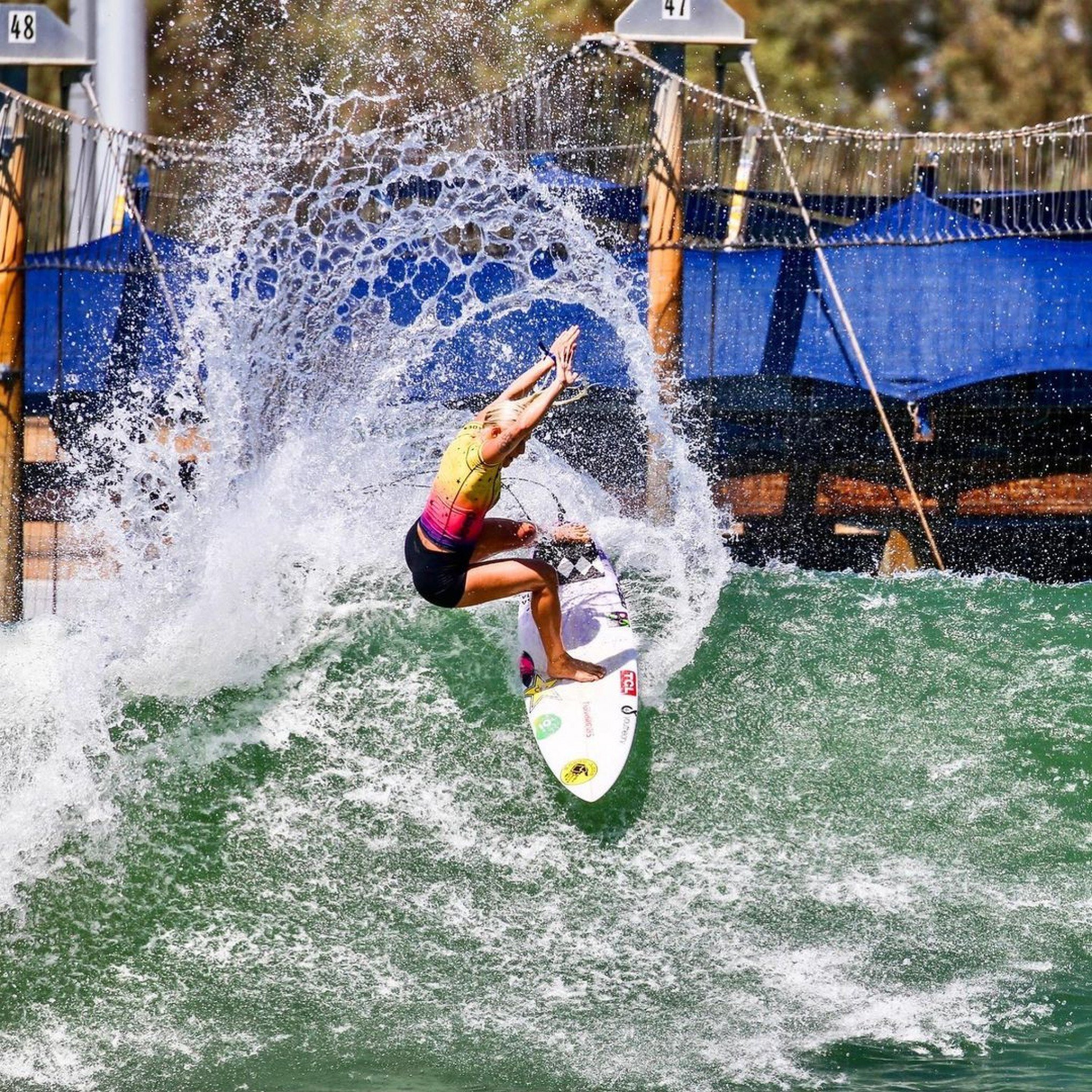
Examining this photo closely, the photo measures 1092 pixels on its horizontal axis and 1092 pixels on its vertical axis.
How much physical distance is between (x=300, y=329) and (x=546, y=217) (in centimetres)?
170

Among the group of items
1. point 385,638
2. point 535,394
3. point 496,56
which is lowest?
point 385,638

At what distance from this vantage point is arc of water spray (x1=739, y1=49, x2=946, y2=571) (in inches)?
389

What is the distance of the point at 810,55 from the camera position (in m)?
25.2

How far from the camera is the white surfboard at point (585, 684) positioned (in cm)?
664

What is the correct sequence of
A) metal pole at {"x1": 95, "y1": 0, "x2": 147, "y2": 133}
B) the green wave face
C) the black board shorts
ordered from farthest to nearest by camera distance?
metal pole at {"x1": 95, "y1": 0, "x2": 147, "y2": 133}
the black board shorts
the green wave face

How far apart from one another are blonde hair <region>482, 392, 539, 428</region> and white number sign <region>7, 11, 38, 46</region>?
486cm

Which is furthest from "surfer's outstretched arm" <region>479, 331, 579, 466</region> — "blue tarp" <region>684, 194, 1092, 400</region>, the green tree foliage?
the green tree foliage

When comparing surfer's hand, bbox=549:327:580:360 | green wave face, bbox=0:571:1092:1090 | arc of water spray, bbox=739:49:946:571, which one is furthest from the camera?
arc of water spray, bbox=739:49:946:571

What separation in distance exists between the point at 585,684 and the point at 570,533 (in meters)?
0.69

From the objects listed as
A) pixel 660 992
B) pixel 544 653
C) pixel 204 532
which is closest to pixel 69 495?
pixel 204 532

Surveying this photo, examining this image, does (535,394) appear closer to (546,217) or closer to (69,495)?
(546,217)

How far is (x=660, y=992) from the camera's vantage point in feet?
18.6

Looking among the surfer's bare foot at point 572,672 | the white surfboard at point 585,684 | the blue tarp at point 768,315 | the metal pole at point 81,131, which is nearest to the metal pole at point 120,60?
the metal pole at point 81,131

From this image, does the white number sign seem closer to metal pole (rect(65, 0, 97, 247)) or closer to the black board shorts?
metal pole (rect(65, 0, 97, 247))
